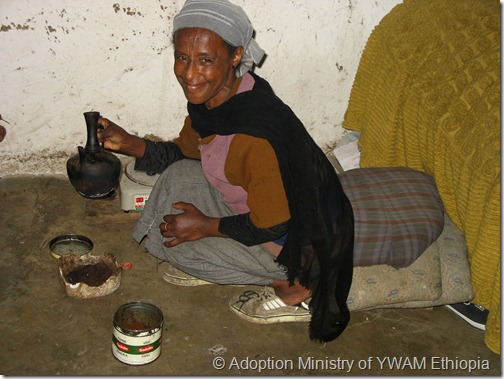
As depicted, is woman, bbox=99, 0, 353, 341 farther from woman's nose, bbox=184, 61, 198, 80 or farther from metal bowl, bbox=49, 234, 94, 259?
metal bowl, bbox=49, 234, 94, 259

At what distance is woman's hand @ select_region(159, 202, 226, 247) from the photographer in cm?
229

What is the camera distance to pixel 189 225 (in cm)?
229

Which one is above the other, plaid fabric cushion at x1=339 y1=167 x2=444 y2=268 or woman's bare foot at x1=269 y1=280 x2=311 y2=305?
plaid fabric cushion at x1=339 y1=167 x2=444 y2=268

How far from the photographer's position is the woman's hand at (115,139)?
8.10 ft

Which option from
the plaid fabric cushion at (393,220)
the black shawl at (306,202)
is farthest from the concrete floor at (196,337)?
the plaid fabric cushion at (393,220)

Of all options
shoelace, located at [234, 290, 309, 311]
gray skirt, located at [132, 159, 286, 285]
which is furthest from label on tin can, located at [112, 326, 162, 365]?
shoelace, located at [234, 290, 309, 311]

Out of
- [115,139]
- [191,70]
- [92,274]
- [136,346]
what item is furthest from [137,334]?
[191,70]

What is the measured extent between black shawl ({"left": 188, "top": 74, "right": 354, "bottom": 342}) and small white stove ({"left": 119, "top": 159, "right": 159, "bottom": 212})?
745 mm

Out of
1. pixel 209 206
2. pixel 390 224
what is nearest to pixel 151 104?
pixel 209 206

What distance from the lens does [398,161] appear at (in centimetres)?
306

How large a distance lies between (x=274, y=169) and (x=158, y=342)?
2.59 ft

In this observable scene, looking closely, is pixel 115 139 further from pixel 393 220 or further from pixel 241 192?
pixel 393 220

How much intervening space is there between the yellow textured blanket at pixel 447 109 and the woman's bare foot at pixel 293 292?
70 centimetres

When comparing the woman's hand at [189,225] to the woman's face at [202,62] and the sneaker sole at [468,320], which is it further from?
the sneaker sole at [468,320]
